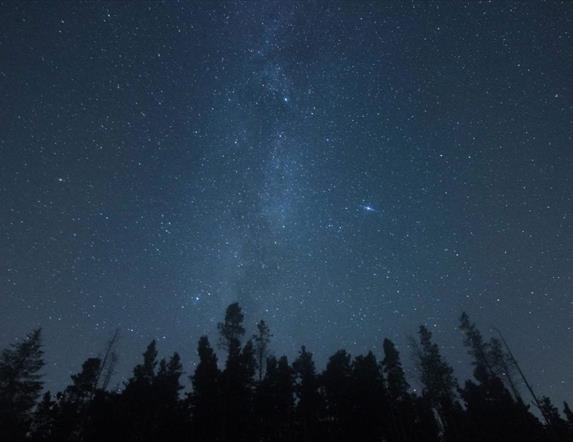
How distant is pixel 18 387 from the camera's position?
104 ft

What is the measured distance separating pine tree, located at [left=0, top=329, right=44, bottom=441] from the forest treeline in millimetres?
74

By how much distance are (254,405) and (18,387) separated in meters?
20.6

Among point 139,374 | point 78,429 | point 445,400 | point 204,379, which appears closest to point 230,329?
point 204,379

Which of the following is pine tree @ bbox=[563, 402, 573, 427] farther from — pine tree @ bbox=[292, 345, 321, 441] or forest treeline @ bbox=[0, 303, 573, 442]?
pine tree @ bbox=[292, 345, 321, 441]

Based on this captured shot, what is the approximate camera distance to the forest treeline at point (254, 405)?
1145 inches

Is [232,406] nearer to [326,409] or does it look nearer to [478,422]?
[326,409]

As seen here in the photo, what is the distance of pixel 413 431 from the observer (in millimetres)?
32625

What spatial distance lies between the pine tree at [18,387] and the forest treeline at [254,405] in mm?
74

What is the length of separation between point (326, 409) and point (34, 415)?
2510 cm

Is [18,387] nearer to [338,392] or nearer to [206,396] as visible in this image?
[206,396]

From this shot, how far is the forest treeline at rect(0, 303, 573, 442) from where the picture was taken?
95.5 feet

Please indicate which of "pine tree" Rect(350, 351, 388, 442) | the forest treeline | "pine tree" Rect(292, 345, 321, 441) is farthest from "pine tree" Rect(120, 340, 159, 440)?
"pine tree" Rect(350, 351, 388, 442)

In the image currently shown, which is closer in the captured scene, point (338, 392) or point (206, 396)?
point (206, 396)

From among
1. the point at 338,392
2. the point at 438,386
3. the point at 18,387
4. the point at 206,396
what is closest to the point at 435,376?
the point at 438,386
